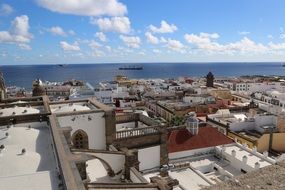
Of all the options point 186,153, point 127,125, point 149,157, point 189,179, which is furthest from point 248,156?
point 127,125

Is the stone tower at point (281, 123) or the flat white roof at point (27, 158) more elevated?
the flat white roof at point (27, 158)

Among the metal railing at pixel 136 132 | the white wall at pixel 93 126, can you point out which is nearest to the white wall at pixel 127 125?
the metal railing at pixel 136 132

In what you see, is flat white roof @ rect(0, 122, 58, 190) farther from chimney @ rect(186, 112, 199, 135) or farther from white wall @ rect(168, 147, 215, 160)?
chimney @ rect(186, 112, 199, 135)

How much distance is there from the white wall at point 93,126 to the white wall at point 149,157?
322 cm

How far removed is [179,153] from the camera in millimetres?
26922

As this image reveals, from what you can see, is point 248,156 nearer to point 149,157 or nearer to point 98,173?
point 149,157

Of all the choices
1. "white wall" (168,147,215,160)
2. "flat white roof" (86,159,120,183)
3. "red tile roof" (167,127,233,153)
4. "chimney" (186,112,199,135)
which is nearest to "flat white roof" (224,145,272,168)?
"red tile roof" (167,127,233,153)

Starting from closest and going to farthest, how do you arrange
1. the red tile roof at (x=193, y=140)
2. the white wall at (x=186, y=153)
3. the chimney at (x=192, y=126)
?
the white wall at (x=186, y=153) < the red tile roof at (x=193, y=140) < the chimney at (x=192, y=126)

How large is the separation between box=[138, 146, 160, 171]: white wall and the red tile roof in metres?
4.56

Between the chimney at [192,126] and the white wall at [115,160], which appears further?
the chimney at [192,126]

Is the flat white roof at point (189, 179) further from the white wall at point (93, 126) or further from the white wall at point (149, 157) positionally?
the white wall at point (93, 126)

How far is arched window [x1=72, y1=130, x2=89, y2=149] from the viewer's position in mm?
19047

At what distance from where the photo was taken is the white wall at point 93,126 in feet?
61.6

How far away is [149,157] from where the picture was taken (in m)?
22.1
